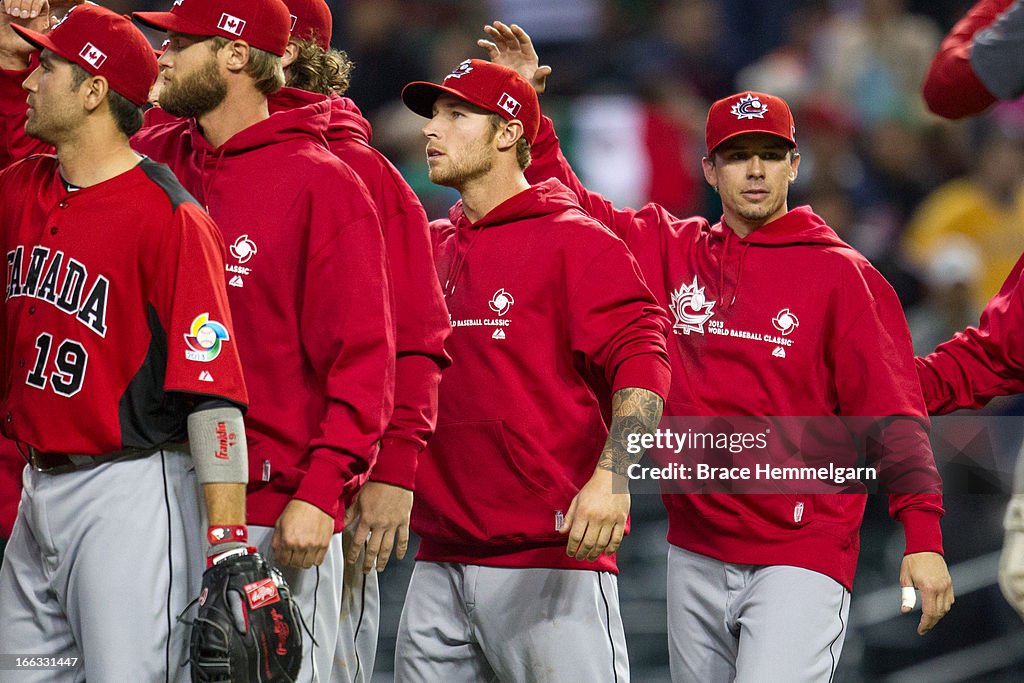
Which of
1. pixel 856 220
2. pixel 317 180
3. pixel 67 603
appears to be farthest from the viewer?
pixel 856 220

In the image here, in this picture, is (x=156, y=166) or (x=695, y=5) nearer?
(x=156, y=166)

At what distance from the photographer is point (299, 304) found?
3.80 m

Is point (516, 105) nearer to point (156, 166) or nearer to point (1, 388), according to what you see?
point (156, 166)

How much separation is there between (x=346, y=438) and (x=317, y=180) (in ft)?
2.26

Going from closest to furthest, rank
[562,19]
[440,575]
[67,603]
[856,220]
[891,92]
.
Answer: [67,603] < [440,575] < [856,220] < [891,92] < [562,19]

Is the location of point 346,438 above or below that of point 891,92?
below

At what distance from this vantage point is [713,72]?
9805 millimetres

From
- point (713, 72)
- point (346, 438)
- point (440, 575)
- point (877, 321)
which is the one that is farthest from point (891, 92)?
point (346, 438)

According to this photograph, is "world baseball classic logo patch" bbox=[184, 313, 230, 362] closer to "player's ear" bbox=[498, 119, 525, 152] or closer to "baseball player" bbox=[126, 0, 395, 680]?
"baseball player" bbox=[126, 0, 395, 680]

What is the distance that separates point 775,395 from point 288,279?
1599 mm

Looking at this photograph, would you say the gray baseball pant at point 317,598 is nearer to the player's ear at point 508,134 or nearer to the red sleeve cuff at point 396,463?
the red sleeve cuff at point 396,463

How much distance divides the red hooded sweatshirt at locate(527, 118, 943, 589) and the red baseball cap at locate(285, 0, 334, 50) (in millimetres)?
1298

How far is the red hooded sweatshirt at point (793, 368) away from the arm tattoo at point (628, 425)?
70 cm

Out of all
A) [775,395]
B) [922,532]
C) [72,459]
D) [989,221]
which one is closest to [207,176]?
[72,459]
